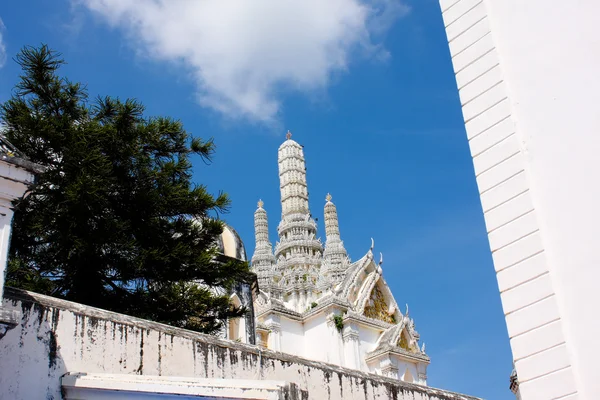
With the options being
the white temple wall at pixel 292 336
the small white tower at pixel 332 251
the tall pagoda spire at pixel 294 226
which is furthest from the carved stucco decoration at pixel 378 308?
the tall pagoda spire at pixel 294 226

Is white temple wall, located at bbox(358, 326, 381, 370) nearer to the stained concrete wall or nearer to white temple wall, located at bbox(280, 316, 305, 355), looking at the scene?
white temple wall, located at bbox(280, 316, 305, 355)

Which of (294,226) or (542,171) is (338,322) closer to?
(542,171)

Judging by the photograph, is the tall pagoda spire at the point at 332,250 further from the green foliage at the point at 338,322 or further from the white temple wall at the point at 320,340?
the green foliage at the point at 338,322

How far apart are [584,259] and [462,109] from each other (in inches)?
74.5

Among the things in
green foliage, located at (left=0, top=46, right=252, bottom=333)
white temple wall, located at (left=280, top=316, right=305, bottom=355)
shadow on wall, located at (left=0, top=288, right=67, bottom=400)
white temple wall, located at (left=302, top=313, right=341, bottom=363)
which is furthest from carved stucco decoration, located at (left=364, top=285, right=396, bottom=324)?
shadow on wall, located at (left=0, top=288, right=67, bottom=400)

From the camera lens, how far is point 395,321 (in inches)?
1094

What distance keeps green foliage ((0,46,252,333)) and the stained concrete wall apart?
4033 millimetres

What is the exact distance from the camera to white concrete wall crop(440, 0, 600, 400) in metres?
5.55

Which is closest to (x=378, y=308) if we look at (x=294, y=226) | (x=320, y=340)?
(x=320, y=340)

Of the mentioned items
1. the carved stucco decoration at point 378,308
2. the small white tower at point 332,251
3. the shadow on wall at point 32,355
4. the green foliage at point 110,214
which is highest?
the small white tower at point 332,251

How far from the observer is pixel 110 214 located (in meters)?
12.9

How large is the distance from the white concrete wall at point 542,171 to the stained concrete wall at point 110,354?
3.71 metres

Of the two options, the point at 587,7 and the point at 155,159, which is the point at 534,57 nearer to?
the point at 587,7

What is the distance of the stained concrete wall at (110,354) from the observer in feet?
23.0
